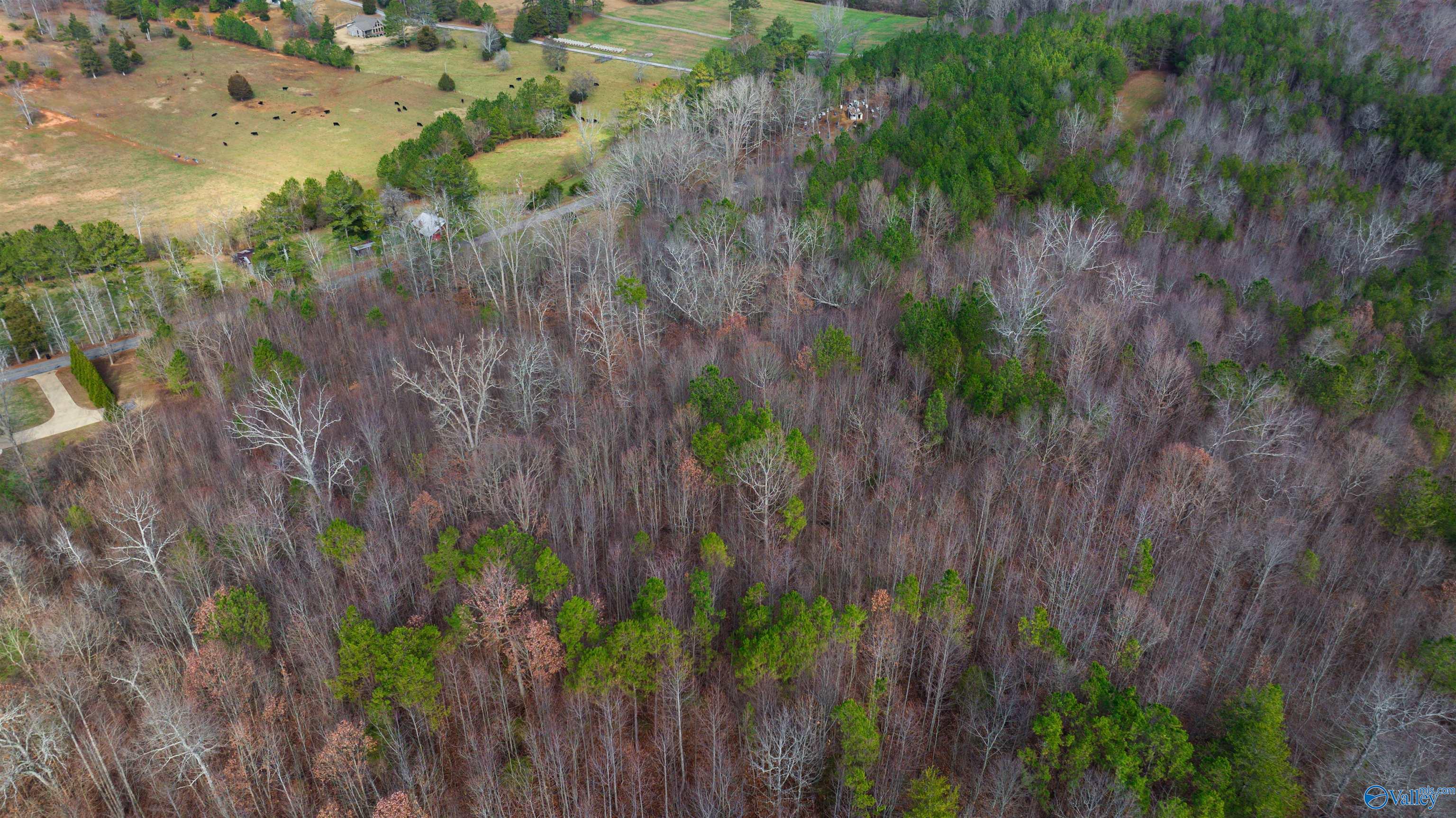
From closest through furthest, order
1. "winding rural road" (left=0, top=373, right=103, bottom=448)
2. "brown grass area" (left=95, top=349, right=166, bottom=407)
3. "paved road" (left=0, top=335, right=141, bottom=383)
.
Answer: "winding rural road" (left=0, top=373, right=103, bottom=448)
"brown grass area" (left=95, top=349, right=166, bottom=407)
"paved road" (left=0, top=335, right=141, bottom=383)

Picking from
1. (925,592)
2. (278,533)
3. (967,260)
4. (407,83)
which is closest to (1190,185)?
(967,260)

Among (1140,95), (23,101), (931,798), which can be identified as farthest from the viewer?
(23,101)

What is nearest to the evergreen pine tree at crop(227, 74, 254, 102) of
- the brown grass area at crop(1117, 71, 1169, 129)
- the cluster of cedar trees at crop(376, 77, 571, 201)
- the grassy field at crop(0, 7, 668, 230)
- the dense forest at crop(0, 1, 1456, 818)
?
the grassy field at crop(0, 7, 668, 230)

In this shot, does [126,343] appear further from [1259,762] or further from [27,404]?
[1259,762]

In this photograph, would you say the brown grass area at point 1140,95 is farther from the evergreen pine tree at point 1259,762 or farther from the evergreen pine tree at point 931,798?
the evergreen pine tree at point 931,798

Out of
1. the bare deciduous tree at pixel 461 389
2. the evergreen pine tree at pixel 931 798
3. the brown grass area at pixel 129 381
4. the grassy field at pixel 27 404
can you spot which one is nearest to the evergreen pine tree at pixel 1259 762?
the evergreen pine tree at pixel 931 798

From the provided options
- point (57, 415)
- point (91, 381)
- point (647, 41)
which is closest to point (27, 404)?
point (57, 415)

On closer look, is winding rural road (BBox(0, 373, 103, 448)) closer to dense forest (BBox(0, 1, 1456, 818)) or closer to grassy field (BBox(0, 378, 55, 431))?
grassy field (BBox(0, 378, 55, 431))
